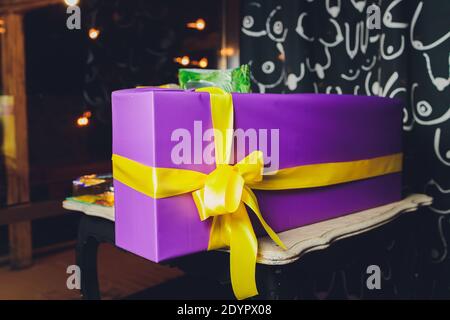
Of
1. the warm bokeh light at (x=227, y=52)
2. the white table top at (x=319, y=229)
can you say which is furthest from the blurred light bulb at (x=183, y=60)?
the white table top at (x=319, y=229)

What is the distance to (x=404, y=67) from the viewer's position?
1.30 metres

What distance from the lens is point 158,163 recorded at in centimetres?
67

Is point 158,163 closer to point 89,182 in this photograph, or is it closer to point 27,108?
point 89,182

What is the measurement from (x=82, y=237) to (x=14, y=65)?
1.44 metres

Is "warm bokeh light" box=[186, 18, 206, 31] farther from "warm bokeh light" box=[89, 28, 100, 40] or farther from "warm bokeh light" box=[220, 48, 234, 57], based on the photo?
"warm bokeh light" box=[89, 28, 100, 40]

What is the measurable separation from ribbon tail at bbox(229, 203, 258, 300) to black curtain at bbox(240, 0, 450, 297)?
797 mm

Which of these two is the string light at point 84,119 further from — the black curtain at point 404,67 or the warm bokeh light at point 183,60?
the black curtain at point 404,67

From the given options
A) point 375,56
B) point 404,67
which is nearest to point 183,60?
point 375,56

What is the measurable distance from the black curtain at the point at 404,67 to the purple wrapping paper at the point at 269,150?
0.80 feet

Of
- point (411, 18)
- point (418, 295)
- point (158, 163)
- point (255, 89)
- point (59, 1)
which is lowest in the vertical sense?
point (418, 295)

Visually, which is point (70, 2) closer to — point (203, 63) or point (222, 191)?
point (203, 63)

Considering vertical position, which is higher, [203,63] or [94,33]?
[94,33]

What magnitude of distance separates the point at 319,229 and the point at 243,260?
0.21 metres

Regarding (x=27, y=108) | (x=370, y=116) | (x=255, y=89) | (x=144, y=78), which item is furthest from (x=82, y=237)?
(x=144, y=78)
